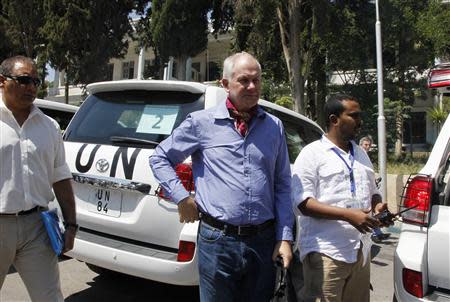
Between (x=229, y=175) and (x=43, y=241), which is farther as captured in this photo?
(x=43, y=241)

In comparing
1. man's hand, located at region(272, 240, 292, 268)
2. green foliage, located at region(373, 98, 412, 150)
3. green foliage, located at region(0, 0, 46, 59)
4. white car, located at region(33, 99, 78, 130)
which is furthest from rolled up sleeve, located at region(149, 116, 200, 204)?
green foliage, located at region(0, 0, 46, 59)

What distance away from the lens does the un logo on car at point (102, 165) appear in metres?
3.81

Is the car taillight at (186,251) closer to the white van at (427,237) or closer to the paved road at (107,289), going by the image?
the paved road at (107,289)

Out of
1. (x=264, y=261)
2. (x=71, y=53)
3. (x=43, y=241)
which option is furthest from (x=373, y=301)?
(x=71, y=53)

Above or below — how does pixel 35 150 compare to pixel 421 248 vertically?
above

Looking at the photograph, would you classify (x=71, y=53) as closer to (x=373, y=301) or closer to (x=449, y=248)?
(x=373, y=301)

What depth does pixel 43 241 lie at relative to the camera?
2.74m

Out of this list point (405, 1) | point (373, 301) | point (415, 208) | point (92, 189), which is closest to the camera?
point (415, 208)

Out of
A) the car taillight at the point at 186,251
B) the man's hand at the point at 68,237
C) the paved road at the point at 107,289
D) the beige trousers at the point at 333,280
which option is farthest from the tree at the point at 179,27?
the beige trousers at the point at 333,280

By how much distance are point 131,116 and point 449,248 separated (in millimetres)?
2599

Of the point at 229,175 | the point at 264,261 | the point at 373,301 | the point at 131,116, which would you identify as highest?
the point at 131,116

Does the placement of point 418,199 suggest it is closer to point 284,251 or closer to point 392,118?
point 284,251

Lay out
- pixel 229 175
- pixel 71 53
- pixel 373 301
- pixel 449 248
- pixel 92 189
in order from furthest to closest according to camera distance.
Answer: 1. pixel 71 53
2. pixel 373 301
3. pixel 92 189
4. pixel 449 248
5. pixel 229 175

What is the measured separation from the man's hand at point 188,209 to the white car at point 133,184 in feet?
3.22
